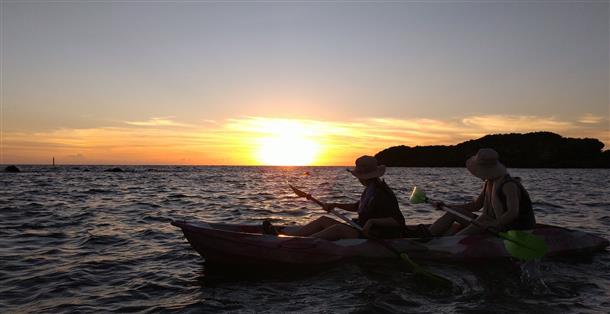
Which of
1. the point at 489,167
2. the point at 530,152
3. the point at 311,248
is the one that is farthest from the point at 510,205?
the point at 530,152

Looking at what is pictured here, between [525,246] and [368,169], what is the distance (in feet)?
8.61

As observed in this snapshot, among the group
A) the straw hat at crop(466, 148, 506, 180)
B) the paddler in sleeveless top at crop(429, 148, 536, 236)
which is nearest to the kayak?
the paddler in sleeveless top at crop(429, 148, 536, 236)

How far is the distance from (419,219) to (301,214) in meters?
3.87

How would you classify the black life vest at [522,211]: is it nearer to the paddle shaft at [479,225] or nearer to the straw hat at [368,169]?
the paddle shaft at [479,225]

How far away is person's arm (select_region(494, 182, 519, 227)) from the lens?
7246 mm

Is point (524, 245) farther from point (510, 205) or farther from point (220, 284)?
point (220, 284)

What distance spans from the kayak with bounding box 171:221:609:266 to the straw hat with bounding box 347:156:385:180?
1113 millimetres

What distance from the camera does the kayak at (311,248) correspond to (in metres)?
Result: 7.42

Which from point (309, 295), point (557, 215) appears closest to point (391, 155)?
point (557, 215)

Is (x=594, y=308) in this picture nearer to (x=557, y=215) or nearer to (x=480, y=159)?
(x=480, y=159)

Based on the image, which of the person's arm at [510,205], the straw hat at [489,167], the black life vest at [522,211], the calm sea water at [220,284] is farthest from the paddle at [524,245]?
the straw hat at [489,167]

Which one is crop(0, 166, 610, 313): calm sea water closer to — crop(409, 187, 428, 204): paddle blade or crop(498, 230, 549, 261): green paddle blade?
crop(498, 230, 549, 261): green paddle blade

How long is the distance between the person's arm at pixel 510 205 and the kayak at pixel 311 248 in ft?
2.63

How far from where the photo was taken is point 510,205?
23.8 feet
